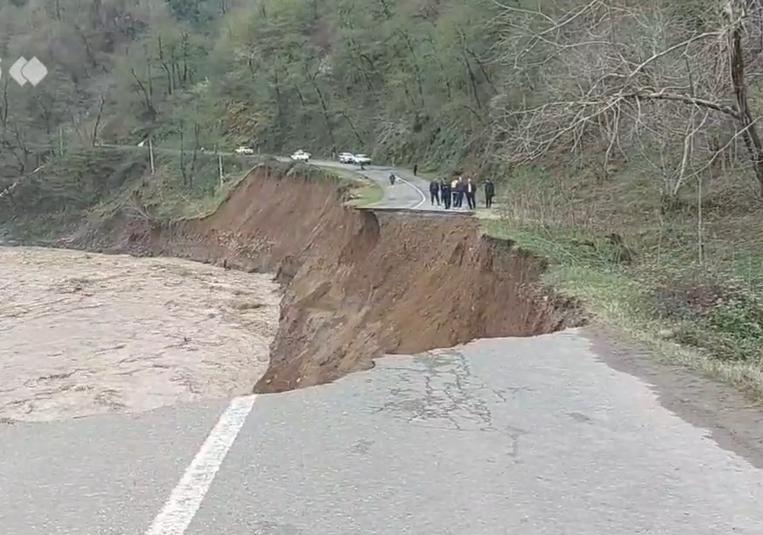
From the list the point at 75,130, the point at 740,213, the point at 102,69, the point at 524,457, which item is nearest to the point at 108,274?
the point at 740,213

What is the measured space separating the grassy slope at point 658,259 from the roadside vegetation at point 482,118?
0.19 ft

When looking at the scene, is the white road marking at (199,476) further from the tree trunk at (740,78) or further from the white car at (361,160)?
the white car at (361,160)

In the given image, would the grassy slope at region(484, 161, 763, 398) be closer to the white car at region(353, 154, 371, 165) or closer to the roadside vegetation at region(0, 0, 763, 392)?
the roadside vegetation at region(0, 0, 763, 392)

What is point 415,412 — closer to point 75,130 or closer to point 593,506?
point 593,506

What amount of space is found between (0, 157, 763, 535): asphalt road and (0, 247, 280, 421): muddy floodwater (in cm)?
761

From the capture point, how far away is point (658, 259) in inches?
688

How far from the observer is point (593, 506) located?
5410 mm

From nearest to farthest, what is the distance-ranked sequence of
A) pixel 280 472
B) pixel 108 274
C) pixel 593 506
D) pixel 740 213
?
pixel 593 506 < pixel 280 472 < pixel 740 213 < pixel 108 274

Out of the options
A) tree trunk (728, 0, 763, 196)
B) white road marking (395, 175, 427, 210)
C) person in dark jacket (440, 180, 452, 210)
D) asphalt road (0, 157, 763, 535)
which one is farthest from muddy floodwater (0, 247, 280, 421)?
tree trunk (728, 0, 763, 196)

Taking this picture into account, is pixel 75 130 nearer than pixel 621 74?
No

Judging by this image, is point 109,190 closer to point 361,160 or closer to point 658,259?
point 361,160

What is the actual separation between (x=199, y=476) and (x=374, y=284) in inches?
891

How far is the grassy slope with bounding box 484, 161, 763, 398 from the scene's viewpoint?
11.4m

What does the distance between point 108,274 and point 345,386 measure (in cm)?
4015
